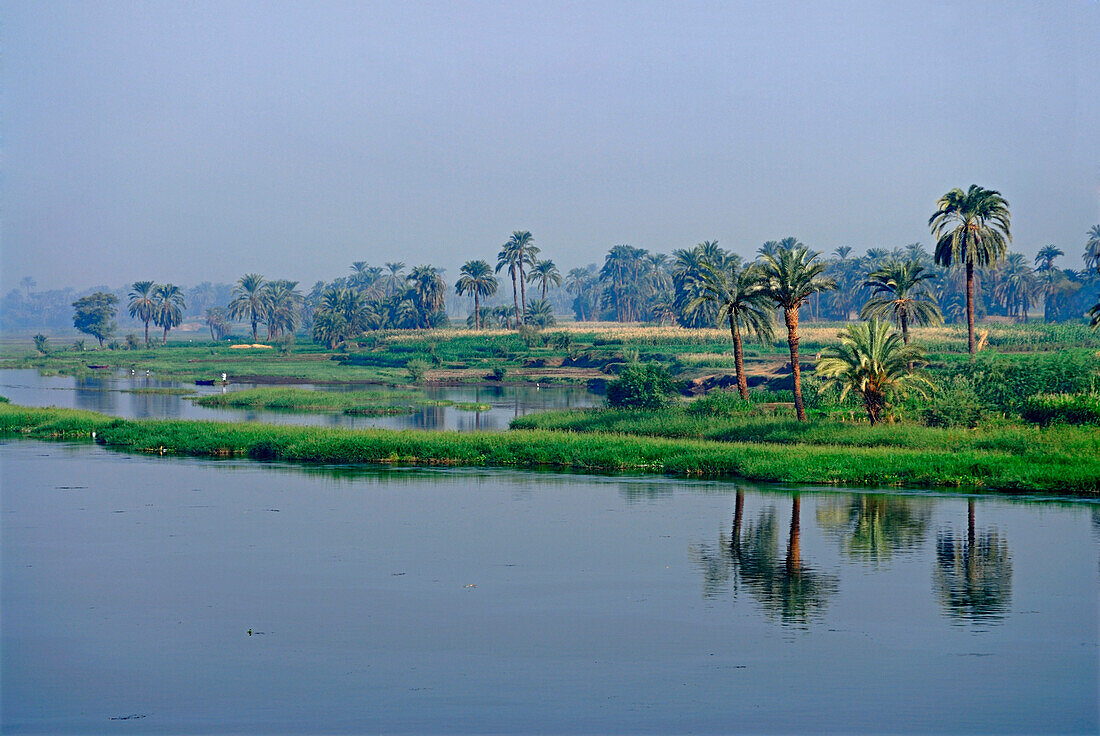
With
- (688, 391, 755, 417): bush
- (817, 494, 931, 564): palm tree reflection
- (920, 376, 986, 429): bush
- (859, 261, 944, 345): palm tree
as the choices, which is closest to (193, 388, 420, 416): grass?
(688, 391, 755, 417): bush

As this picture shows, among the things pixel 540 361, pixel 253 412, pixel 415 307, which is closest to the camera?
pixel 253 412

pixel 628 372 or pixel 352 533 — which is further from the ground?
pixel 628 372

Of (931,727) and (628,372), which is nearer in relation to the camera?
(931,727)

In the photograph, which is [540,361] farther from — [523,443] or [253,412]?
[523,443]

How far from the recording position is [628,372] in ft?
215

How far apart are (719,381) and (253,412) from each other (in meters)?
40.8

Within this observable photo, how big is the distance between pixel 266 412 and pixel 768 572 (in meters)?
60.4

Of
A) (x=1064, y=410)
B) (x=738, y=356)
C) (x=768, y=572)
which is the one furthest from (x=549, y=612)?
(x=738, y=356)

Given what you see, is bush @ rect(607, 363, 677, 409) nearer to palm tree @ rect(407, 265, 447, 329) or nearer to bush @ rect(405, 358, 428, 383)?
bush @ rect(405, 358, 428, 383)

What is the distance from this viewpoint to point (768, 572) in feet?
102

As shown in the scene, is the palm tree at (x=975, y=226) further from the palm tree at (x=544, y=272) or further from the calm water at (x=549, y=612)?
the palm tree at (x=544, y=272)

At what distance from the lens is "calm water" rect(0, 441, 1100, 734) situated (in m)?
21.0

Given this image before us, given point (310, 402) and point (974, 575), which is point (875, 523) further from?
point (310, 402)

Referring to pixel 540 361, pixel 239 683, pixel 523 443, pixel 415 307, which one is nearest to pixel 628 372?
pixel 523 443
